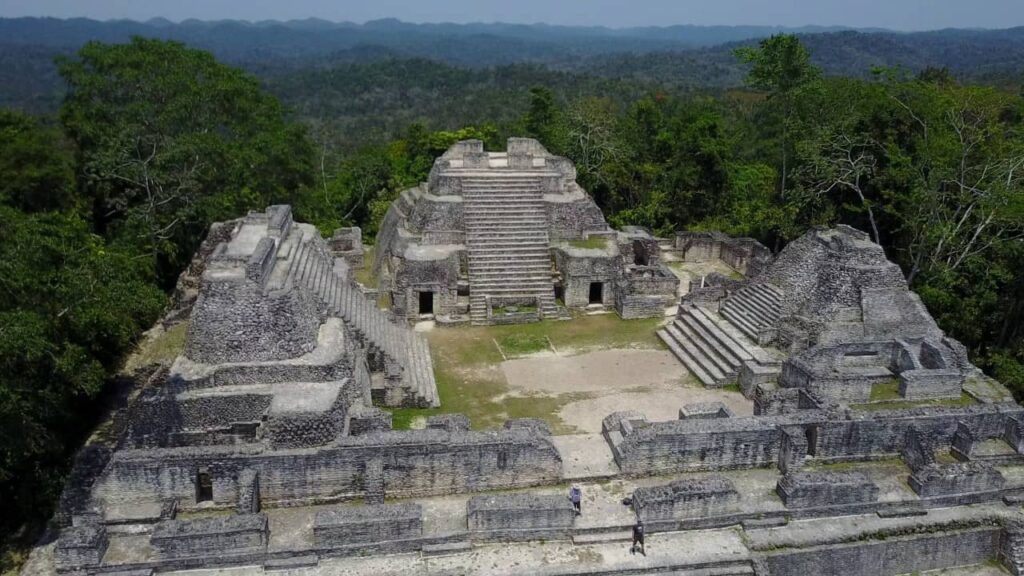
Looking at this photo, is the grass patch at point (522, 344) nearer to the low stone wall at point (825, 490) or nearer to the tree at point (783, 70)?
the low stone wall at point (825, 490)

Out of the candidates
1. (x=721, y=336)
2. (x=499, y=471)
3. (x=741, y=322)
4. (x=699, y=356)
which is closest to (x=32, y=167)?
(x=499, y=471)

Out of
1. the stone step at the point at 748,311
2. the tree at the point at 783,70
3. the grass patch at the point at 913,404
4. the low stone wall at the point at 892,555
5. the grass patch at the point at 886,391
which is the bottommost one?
the low stone wall at the point at 892,555

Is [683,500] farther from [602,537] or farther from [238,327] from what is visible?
[238,327]

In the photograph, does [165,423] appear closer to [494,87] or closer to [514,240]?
[514,240]

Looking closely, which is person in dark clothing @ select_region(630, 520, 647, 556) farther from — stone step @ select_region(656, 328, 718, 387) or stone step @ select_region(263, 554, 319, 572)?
stone step @ select_region(656, 328, 718, 387)

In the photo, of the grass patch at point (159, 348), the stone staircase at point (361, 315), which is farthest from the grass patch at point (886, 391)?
the grass patch at point (159, 348)
